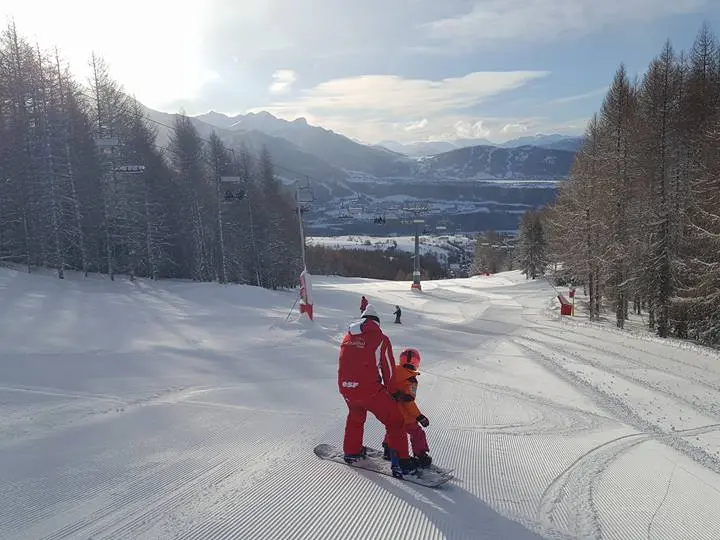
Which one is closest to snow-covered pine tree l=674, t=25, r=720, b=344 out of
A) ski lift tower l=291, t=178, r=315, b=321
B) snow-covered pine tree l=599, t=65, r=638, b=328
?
snow-covered pine tree l=599, t=65, r=638, b=328

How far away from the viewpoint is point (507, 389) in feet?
39.5

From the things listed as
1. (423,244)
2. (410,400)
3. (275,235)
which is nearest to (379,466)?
(410,400)

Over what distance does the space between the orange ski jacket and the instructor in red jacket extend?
73 mm

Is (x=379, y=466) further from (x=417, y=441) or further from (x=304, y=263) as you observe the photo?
(x=304, y=263)

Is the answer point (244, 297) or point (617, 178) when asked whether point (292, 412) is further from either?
point (617, 178)

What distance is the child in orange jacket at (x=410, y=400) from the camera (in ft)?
19.9

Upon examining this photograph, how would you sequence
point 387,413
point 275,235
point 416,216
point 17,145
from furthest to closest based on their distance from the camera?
point 275,235 → point 416,216 → point 17,145 → point 387,413

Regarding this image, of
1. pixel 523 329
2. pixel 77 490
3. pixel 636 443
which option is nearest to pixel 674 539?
pixel 636 443

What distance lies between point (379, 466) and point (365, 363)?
1339 mm

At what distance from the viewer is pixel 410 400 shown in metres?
Answer: 6.08

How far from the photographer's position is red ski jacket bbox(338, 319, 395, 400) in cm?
601

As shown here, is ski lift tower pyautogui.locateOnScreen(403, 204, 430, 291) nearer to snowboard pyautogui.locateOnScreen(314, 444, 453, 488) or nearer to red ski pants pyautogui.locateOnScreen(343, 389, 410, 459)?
snowboard pyautogui.locateOnScreen(314, 444, 453, 488)

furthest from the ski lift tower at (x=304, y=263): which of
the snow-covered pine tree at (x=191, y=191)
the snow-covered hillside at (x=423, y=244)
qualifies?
the snow-covered hillside at (x=423, y=244)

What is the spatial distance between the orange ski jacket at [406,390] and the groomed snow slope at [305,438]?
816mm
